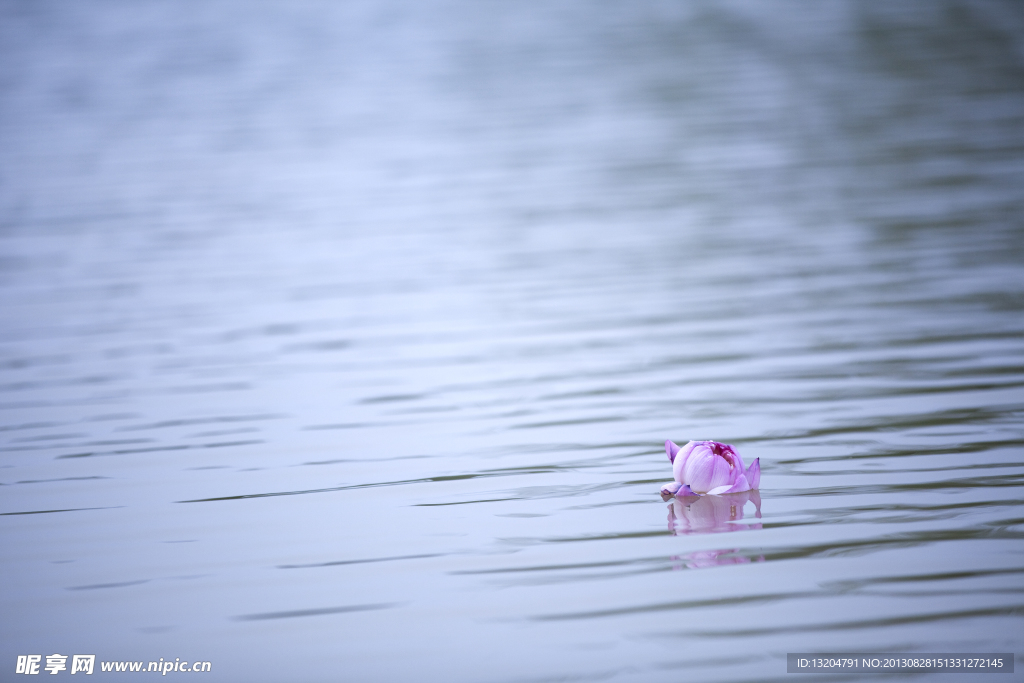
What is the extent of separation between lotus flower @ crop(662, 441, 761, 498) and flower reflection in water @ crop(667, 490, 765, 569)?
0.05 ft

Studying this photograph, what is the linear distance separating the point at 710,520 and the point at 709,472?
0.30ft

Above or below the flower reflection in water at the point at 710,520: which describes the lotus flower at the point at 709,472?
above

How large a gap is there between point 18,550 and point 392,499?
0.59m

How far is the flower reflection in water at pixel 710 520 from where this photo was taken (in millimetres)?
1450

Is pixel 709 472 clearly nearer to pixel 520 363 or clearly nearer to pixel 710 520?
pixel 710 520

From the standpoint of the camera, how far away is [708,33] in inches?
341

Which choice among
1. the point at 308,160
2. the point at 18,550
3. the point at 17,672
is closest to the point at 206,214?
the point at 308,160

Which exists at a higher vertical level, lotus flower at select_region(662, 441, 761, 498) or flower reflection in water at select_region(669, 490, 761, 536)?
lotus flower at select_region(662, 441, 761, 498)

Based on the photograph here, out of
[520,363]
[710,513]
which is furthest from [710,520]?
[520,363]

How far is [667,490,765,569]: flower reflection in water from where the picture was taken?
1.45 metres

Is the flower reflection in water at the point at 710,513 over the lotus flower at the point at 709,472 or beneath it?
beneath

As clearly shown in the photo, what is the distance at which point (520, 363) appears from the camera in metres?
2.90

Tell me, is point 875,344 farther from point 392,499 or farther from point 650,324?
point 392,499

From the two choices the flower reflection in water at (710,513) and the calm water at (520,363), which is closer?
the calm water at (520,363)
